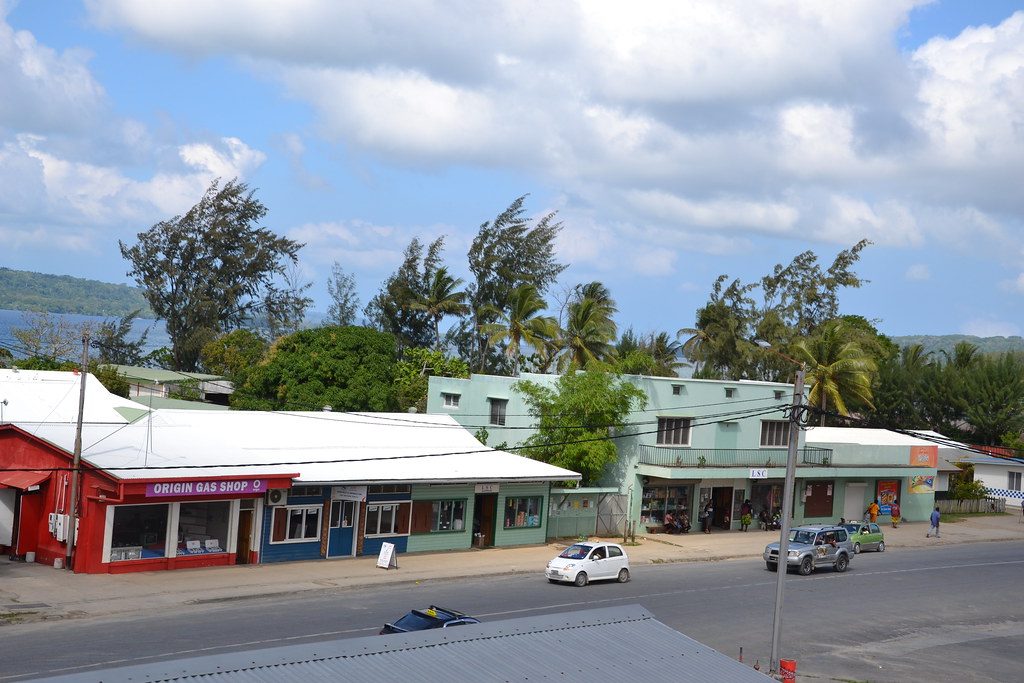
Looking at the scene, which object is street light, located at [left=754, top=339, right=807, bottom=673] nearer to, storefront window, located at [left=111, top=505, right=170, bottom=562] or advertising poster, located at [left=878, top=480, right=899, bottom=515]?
storefront window, located at [left=111, top=505, right=170, bottom=562]

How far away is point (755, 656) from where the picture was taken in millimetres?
23688

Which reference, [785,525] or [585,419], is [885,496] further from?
[785,525]

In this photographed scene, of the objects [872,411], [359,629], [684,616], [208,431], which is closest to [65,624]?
[359,629]

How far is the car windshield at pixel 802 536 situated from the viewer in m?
38.3

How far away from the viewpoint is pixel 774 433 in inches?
1983

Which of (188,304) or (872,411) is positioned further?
(188,304)

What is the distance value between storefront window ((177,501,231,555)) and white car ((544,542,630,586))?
1054 centimetres

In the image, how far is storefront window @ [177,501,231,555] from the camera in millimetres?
31594

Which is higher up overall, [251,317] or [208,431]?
[251,317]

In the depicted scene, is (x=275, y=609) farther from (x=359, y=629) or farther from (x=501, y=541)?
(x=501, y=541)

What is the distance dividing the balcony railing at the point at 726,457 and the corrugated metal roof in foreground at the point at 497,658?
31.1 metres

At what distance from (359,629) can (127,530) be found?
10.5 metres

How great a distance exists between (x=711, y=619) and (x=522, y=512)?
14.0 meters

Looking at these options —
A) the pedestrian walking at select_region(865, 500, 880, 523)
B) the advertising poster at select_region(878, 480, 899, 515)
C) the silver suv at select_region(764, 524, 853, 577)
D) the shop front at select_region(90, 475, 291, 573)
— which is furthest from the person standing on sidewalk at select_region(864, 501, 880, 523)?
the shop front at select_region(90, 475, 291, 573)
